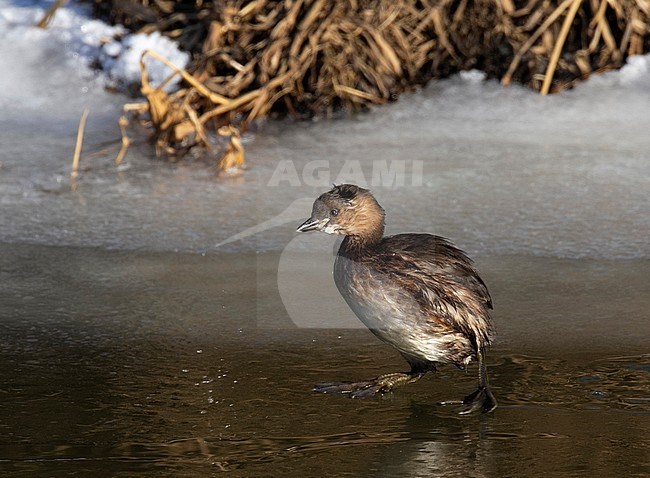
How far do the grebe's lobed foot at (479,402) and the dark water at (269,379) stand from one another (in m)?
0.03

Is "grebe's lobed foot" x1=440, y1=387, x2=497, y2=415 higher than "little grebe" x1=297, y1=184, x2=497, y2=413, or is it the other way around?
"little grebe" x1=297, y1=184, x2=497, y2=413

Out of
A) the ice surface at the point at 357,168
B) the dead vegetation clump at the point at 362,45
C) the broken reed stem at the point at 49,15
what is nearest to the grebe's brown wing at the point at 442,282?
the ice surface at the point at 357,168

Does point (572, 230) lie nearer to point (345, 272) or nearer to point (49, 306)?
point (345, 272)

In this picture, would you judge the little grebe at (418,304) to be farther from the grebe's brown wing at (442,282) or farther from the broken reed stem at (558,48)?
the broken reed stem at (558,48)

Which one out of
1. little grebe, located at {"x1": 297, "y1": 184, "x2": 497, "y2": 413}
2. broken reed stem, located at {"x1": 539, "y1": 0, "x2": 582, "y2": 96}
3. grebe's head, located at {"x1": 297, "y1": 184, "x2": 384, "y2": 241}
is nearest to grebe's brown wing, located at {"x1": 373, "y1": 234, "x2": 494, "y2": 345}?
little grebe, located at {"x1": 297, "y1": 184, "x2": 497, "y2": 413}

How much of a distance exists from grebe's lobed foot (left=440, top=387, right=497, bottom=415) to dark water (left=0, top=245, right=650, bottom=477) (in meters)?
0.03

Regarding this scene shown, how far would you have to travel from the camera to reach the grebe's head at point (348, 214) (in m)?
3.39

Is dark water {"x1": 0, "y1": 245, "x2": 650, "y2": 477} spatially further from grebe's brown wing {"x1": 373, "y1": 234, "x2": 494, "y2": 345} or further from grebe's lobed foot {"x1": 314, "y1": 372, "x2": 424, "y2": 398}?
grebe's brown wing {"x1": 373, "y1": 234, "x2": 494, "y2": 345}

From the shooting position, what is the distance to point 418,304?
3172 mm

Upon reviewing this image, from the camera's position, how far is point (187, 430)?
2.83m

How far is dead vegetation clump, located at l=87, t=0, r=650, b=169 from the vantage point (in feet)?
20.8

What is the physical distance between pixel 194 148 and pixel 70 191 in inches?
37.1

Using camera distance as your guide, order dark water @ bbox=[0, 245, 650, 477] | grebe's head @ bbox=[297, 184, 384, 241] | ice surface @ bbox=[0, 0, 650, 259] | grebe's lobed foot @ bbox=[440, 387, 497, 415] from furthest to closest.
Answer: ice surface @ bbox=[0, 0, 650, 259] < grebe's head @ bbox=[297, 184, 384, 241] < grebe's lobed foot @ bbox=[440, 387, 497, 415] < dark water @ bbox=[0, 245, 650, 477]

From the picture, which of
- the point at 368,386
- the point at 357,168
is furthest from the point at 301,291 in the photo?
the point at 357,168
